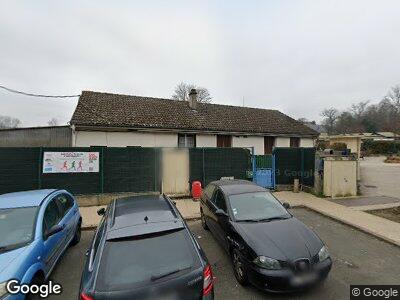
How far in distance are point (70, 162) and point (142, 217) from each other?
7294 millimetres

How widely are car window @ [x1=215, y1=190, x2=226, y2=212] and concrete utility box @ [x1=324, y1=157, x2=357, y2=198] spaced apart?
276 inches

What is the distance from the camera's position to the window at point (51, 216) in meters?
4.90

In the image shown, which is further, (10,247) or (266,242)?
(266,242)

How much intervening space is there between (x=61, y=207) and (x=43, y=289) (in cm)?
202

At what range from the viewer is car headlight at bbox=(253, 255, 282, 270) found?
4.11m

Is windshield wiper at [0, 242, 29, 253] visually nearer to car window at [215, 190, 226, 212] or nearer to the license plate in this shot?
car window at [215, 190, 226, 212]

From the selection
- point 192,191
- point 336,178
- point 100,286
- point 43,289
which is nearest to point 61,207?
point 43,289

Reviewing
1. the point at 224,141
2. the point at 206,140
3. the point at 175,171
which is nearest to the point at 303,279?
the point at 175,171

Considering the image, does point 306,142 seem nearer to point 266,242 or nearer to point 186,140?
point 186,140

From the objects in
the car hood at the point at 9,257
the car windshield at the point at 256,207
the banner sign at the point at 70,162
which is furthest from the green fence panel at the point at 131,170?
the car hood at the point at 9,257

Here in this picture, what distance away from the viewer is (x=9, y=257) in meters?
3.81

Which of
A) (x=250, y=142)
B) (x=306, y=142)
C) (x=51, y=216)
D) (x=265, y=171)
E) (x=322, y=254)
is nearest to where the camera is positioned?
(x=322, y=254)

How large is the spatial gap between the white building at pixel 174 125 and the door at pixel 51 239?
9.51m

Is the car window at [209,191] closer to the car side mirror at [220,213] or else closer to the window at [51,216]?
the car side mirror at [220,213]
